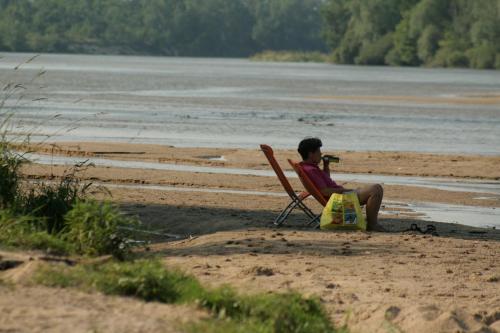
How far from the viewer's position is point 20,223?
10656 mm

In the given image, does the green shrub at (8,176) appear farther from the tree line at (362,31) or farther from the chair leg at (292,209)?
the tree line at (362,31)

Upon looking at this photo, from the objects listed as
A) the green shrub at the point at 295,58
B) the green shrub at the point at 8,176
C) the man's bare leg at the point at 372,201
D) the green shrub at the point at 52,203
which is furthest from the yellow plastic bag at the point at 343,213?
the green shrub at the point at 295,58

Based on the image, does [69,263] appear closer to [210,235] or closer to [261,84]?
[210,235]

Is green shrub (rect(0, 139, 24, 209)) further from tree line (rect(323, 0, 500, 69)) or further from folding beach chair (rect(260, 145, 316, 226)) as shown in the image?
tree line (rect(323, 0, 500, 69))

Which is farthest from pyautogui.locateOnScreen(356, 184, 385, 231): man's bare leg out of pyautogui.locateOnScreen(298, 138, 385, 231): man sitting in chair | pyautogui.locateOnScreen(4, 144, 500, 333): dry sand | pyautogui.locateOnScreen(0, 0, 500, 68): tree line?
pyautogui.locateOnScreen(0, 0, 500, 68): tree line

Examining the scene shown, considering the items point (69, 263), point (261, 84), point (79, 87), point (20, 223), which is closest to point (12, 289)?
point (69, 263)

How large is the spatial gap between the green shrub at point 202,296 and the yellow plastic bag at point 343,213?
4594 millimetres

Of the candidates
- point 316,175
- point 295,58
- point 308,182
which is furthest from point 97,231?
point 295,58

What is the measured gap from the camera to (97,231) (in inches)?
386

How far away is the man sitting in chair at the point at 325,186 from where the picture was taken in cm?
1333

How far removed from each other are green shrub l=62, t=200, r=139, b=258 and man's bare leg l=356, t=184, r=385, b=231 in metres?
3.68

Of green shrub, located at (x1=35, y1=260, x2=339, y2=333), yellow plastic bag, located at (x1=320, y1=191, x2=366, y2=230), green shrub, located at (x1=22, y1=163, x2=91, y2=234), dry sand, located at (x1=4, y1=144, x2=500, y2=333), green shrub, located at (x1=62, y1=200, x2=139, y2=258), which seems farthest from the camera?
yellow plastic bag, located at (x1=320, y1=191, x2=366, y2=230)

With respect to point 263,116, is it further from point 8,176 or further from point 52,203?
point 52,203

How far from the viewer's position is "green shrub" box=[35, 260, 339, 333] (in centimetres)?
792
